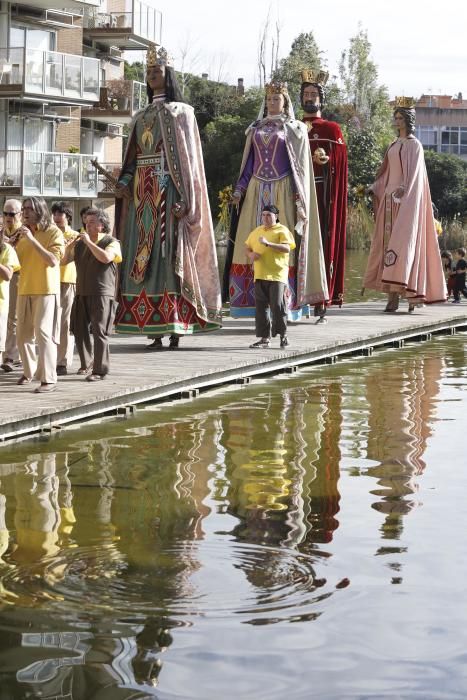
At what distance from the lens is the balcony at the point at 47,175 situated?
4288 centimetres

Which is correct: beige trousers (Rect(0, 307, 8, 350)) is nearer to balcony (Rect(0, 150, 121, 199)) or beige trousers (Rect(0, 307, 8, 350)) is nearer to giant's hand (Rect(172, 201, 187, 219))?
A: giant's hand (Rect(172, 201, 187, 219))

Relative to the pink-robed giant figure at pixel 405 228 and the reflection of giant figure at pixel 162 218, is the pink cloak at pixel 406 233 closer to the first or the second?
the pink-robed giant figure at pixel 405 228

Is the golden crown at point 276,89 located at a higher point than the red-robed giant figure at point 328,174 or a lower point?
higher

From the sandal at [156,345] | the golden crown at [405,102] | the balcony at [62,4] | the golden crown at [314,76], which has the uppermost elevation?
the balcony at [62,4]

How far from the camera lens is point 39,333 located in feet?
40.1

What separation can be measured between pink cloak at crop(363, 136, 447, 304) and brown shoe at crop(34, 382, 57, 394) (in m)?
10.6

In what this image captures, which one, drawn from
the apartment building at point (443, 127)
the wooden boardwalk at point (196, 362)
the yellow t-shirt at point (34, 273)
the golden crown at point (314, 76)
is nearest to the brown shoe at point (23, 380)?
the wooden boardwalk at point (196, 362)

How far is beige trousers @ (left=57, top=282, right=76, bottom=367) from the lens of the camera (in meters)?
13.7

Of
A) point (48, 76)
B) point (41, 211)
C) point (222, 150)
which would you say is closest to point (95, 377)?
point (41, 211)

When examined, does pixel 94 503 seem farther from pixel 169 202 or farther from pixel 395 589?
A: pixel 169 202

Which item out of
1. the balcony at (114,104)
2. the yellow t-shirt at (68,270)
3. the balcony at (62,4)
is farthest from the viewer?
the balcony at (114,104)

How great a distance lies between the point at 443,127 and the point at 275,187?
376 ft

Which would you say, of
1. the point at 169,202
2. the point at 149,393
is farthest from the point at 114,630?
the point at 169,202

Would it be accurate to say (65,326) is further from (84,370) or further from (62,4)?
(62,4)
